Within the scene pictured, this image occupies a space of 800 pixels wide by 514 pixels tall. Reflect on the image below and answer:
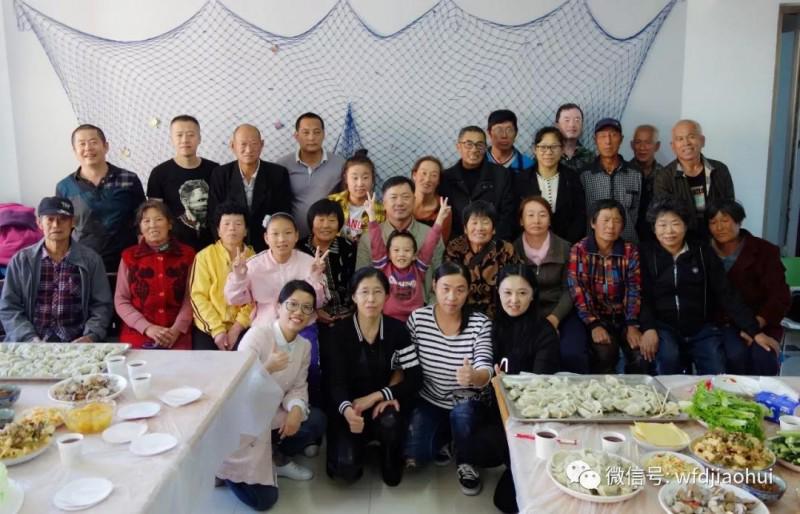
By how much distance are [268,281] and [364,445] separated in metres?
0.84

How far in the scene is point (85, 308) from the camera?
293 cm

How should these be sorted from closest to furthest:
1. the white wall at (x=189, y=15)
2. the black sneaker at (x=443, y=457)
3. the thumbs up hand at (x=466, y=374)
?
the thumbs up hand at (x=466, y=374), the black sneaker at (x=443, y=457), the white wall at (x=189, y=15)

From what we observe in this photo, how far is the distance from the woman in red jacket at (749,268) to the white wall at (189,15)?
4.14 feet

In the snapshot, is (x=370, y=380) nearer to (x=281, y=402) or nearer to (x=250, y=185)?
(x=281, y=402)

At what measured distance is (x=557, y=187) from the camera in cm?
343

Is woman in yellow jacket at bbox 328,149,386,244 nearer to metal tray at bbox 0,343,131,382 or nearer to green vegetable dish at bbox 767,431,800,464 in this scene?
metal tray at bbox 0,343,131,382

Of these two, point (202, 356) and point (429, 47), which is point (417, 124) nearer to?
point (429, 47)

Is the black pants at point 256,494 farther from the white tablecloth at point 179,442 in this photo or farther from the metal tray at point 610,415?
the metal tray at point 610,415

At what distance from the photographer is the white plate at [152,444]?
1.58m

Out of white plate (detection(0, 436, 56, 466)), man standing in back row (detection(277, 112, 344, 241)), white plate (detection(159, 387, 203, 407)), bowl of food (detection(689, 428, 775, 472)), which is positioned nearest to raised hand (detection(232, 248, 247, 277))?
man standing in back row (detection(277, 112, 344, 241))

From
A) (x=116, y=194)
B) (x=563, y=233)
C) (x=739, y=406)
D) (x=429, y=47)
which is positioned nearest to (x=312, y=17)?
(x=429, y=47)

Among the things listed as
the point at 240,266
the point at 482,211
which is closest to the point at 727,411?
the point at 482,211

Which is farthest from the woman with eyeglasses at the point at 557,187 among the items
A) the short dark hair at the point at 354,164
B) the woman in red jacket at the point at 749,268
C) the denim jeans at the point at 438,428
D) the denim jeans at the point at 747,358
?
the denim jeans at the point at 438,428

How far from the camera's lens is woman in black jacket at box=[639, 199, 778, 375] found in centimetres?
298
